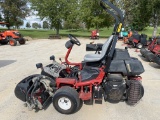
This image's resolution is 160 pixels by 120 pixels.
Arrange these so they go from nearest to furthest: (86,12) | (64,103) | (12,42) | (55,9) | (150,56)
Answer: (64,103) → (150,56) → (12,42) → (55,9) → (86,12)

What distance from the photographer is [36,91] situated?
12.0 feet

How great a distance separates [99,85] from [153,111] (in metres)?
1.22

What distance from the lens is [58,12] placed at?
24000 mm

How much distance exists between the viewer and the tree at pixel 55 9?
23575 mm

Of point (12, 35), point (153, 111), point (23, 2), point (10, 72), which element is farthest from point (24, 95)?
point (23, 2)

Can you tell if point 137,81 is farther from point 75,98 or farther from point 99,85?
point 75,98

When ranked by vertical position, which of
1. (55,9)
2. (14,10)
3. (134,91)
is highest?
(14,10)

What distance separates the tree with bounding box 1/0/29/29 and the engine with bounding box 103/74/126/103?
30020 mm

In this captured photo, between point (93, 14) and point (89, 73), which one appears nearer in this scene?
point (89, 73)

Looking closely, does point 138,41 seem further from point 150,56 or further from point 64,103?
point 64,103

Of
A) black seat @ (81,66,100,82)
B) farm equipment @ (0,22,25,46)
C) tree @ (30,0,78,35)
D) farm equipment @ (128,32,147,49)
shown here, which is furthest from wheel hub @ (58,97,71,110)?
tree @ (30,0,78,35)

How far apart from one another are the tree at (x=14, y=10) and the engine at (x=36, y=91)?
29.5 meters

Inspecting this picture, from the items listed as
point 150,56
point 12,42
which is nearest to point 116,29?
point 150,56

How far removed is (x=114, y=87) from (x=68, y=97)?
90 centimetres
